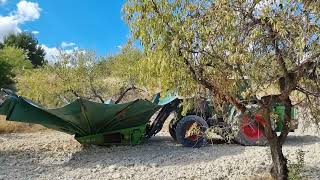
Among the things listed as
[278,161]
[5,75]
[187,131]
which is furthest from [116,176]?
[5,75]

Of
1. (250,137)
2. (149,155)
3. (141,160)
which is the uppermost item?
(250,137)

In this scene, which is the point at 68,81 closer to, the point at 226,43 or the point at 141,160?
the point at 141,160

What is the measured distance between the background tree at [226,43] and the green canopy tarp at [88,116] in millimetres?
3641

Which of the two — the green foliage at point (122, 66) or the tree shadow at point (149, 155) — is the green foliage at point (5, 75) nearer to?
the green foliage at point (122, 66)

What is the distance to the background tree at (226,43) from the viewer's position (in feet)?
15.9

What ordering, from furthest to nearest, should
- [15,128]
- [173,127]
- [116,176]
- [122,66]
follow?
[122,66], [15,128], [173,127], [116,176]

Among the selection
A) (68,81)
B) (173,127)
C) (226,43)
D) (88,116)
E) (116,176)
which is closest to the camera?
(226,43)

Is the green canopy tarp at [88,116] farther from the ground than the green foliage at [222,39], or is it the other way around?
the green foliage at [222,39]

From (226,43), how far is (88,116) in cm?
501

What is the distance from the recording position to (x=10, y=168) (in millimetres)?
8461

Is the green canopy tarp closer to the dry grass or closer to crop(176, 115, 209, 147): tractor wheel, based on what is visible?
crop(176, 115, 209, 147): tractor wheel

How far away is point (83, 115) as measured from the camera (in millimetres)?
9320

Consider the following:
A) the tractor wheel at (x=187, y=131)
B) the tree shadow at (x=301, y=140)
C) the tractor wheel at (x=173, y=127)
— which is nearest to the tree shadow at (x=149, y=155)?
the tractor wheel at (x=187, y=131)

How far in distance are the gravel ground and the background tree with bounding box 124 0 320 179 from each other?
2.42m
